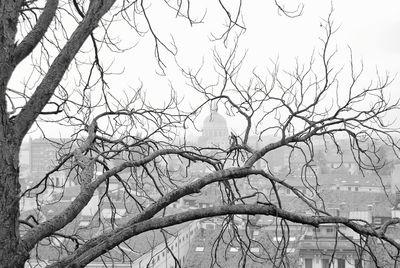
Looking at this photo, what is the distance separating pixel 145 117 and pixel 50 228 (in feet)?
6.14

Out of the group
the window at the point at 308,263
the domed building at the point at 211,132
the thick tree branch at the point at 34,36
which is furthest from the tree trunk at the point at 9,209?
the window at the point at 308,263

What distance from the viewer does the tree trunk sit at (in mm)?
2260

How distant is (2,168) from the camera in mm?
2309

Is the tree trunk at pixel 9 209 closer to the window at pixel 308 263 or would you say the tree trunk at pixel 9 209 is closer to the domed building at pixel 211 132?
the domed building at pixel 211 132

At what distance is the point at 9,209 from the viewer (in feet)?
7.55

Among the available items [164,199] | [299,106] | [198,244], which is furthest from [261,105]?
[198,244]

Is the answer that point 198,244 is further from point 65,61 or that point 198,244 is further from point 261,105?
point 65,61

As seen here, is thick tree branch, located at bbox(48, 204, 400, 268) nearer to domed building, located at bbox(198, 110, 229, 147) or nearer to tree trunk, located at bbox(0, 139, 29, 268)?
tree trunk, located at bbox(0, 139, 29, 268)

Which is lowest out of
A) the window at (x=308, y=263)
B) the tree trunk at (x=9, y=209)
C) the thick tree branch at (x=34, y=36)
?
the tree trunk at (x=9, y=209)

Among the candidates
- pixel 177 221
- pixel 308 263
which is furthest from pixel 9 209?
pixel 308 263

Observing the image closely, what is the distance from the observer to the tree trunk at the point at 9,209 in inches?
89.0

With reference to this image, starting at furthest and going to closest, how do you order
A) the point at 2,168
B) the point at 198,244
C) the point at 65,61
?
the point at 198,244
the point at 65,61
the point at 2,168

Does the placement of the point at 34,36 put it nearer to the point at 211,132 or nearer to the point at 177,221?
the point at 177,221

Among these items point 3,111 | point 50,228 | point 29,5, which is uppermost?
point 29,5
